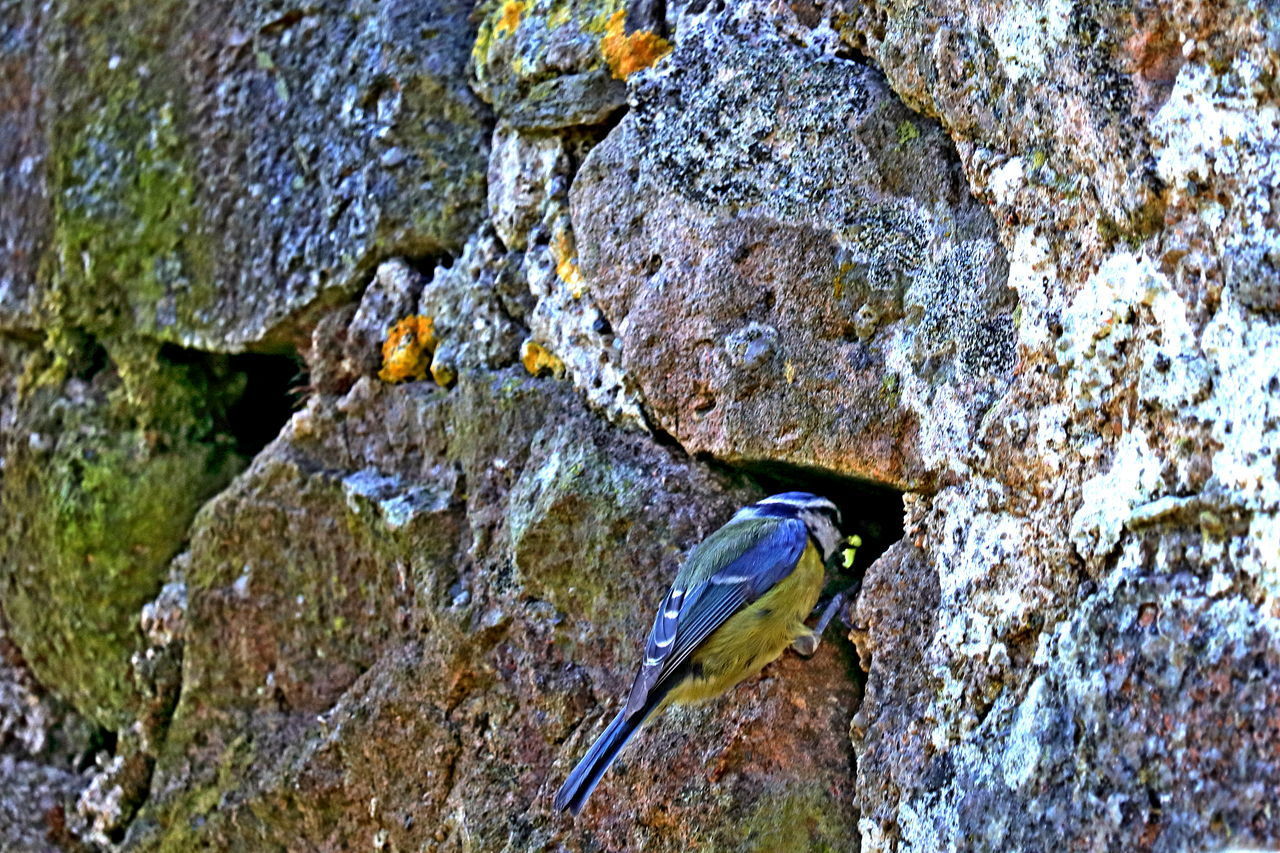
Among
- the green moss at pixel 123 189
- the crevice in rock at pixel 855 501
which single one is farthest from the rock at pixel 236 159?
the crevice in rock at pixel 855 501

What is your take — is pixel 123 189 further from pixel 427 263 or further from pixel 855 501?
pixel 855 501

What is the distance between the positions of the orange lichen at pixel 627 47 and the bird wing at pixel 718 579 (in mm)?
→ 964

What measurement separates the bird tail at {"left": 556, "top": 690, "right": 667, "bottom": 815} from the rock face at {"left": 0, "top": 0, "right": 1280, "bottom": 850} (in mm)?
111

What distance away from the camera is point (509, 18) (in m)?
2.95

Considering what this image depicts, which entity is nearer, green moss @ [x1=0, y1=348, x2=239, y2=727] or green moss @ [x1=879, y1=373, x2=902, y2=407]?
green moss @ [x1=879, y1=373, x2=902, y2=407]

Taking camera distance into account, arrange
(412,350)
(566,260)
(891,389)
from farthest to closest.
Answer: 1. (412,350)
2. (566,260)
3. (891,389)

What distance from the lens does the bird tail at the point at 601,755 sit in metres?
2.30

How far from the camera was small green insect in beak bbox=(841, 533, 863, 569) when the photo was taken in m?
2.50

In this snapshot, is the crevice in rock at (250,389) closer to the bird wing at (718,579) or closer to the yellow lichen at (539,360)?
the yellow lichen at (539,360)

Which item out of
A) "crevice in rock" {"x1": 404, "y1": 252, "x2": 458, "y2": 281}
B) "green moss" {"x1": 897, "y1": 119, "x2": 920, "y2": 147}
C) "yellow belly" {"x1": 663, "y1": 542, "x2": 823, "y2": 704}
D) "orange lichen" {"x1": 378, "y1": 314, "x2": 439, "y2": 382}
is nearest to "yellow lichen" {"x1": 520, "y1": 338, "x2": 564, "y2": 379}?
"orange lichen" {"x1": 378, "y1": 314, "x2": 439, "y2": 382}

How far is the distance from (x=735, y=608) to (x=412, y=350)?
988 mm

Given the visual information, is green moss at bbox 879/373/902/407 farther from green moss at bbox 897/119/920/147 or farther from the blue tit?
green moss at bbox 897/119/920/147

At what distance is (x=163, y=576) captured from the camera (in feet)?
10.6

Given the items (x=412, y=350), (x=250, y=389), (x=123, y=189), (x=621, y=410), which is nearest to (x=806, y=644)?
(x=621, y=410)
